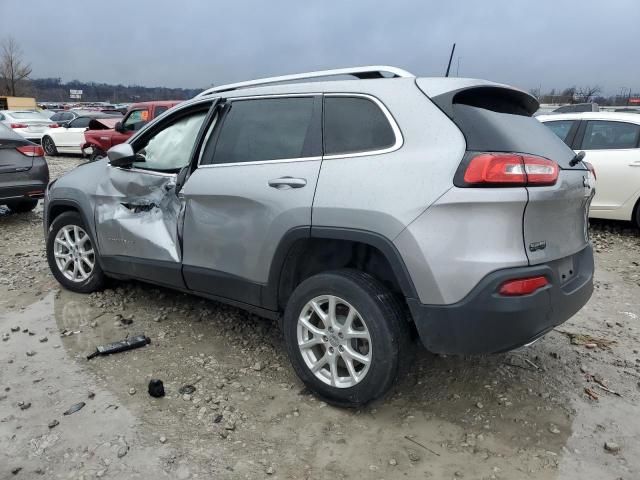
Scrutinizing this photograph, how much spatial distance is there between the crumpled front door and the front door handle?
0.92 metres

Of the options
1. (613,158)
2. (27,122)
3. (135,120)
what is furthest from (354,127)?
(27,122)

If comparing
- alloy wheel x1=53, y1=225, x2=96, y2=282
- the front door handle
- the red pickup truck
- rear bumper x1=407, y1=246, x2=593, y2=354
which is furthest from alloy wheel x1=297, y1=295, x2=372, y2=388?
the red pickup truck

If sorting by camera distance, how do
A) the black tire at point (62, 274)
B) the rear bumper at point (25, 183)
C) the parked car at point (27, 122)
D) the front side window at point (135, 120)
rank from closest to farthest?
the black tire at point (62, 274), the rear bumper at point (25, 183), the front side window at point (135, 120), the parked car at point (27, 122)

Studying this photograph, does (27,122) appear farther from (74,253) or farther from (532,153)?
(532,153)

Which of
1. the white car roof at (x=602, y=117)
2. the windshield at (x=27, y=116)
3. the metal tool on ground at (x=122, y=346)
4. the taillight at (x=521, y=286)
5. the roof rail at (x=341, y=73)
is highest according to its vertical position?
the roof rail at (x=341, y=73)

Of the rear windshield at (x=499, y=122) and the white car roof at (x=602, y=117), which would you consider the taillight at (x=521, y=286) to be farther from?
the white car roof at (x=602, y=117)

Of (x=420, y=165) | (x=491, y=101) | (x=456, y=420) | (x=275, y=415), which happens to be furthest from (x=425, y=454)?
(x=491, y=101)

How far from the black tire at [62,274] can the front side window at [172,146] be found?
882 mm

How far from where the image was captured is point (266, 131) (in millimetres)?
3295

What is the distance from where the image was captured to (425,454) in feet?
8.63

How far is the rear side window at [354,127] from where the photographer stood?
2.78m

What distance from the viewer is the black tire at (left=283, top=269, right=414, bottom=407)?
106 inches

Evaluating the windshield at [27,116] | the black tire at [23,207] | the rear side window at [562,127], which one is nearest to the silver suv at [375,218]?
the rear side window at [562,127]

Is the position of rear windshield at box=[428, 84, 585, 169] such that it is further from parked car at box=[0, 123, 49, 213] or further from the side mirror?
parked car at box=[0, 123, 49, 213]
